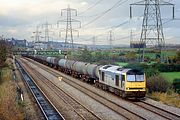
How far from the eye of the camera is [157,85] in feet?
127

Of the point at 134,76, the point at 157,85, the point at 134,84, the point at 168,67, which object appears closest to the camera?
the point at 134,84

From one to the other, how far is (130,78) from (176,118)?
350 inches

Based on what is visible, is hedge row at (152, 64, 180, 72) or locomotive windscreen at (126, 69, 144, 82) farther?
hedge row at (152, 64, 180, 72)

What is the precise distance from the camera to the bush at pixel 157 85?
38688mm

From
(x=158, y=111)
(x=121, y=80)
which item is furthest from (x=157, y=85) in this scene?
(x=158, y=111)

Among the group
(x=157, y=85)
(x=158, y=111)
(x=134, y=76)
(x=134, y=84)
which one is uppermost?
(x=134, y=76)

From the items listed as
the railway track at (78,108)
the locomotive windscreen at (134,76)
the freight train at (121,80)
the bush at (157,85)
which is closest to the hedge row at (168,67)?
the freight train at (121,80)

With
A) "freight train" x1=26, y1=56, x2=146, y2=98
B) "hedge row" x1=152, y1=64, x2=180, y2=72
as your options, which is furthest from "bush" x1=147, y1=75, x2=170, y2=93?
"hedge row" x1=152, y1=64, x2=180, y2=72

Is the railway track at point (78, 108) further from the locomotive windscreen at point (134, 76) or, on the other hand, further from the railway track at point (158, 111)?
the locomotive windscreen at point (134, 76)

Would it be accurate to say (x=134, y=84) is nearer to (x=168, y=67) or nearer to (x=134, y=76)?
(x=134, y=76)

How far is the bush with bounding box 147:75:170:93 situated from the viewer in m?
38.7

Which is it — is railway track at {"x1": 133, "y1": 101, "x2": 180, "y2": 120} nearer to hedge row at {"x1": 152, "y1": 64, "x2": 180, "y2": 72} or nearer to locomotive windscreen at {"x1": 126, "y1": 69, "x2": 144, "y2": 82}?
locomotive windscreen at {"x1": 126, "y1": 69, "x2": 144, "y2": 82}

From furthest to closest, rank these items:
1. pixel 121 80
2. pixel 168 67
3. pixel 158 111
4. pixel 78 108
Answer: pixel 168 67, pixel 121 80, pixel 78 108, pixel 158 111

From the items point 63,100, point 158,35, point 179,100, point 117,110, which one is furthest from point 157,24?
point 117,110
